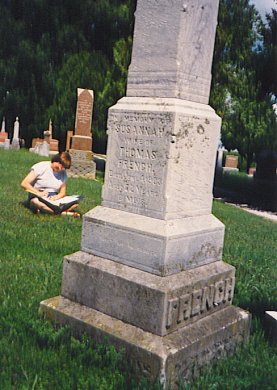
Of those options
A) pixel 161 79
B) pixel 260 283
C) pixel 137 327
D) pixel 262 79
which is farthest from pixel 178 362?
pixel 262 79

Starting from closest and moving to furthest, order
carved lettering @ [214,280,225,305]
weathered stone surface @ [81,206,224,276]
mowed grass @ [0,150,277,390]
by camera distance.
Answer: mowed grass @ [0,150,277,390] → weathered stone surface @ [81,206,224,276] → carved lettering @ [214,280,225,305]

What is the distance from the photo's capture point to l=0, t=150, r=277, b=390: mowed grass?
2.71 metres

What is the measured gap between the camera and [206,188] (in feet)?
11.0

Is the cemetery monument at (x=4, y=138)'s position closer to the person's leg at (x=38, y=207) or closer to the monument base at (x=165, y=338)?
the person's leg at (x=38, y=207)

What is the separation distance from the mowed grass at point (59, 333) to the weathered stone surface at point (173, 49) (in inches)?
66.4

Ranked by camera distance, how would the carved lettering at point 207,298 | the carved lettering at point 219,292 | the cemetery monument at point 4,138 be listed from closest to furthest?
1. the carved lettering at point 207,298
2. the carved lettering at point 219,292
3. the cemetery monument at point 4,138

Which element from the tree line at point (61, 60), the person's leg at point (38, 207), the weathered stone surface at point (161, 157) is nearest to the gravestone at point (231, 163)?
the tree line at point (61, 60)

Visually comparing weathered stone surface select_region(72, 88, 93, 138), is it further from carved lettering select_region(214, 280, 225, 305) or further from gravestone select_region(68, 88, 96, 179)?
carved lettering select_region(214, 280, 225, 305)

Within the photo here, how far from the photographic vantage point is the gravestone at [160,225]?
293cm

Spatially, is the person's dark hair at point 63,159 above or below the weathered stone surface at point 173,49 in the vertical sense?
below

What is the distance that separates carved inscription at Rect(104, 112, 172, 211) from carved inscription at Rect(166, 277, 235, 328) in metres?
0.62

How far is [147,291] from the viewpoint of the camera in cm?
292

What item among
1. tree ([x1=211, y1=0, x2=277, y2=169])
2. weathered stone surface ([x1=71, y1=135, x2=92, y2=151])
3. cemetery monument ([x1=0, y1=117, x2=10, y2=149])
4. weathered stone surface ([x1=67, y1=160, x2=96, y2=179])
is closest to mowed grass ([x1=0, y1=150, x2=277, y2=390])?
weathered stone surface ([x1=67, y1=160, x2=96, y2=179])

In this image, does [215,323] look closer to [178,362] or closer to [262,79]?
[178,362]
